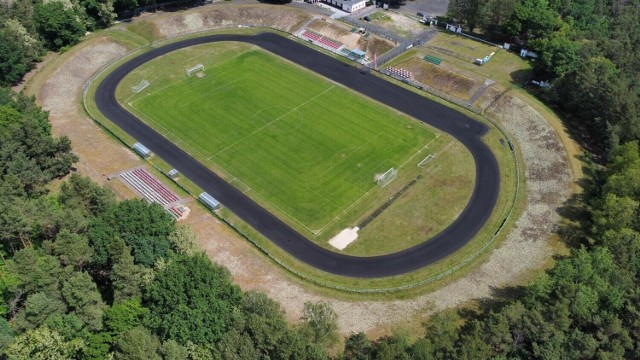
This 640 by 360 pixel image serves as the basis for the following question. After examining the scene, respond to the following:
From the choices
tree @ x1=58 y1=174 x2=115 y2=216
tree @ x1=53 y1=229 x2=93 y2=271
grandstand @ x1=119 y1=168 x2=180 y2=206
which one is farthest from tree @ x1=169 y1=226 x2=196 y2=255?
grandstand @ x1=119 y1=168 x2=180 y2=206

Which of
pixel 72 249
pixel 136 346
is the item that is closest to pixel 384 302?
pixel 136 346

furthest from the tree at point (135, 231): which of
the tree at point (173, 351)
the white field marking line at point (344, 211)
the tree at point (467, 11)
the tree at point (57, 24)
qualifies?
the tree at point (467, 11)

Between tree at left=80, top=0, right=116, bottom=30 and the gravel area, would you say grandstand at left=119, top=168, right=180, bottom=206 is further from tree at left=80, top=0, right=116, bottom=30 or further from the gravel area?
tree at left=80, top=0, right=116, bottom=30

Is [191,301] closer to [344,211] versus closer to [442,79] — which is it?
[344,211]

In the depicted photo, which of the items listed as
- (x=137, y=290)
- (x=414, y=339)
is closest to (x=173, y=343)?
(x=137, y=290)

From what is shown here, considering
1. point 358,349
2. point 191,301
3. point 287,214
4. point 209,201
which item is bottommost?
point 287,214

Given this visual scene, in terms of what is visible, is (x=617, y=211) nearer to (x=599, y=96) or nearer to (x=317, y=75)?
(x=599, y=96)

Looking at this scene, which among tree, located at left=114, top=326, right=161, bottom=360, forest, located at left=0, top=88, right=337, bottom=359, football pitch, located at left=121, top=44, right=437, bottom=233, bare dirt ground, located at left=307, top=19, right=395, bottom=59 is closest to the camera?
tree, located at left=114, top=326, right=161, bottom=360
